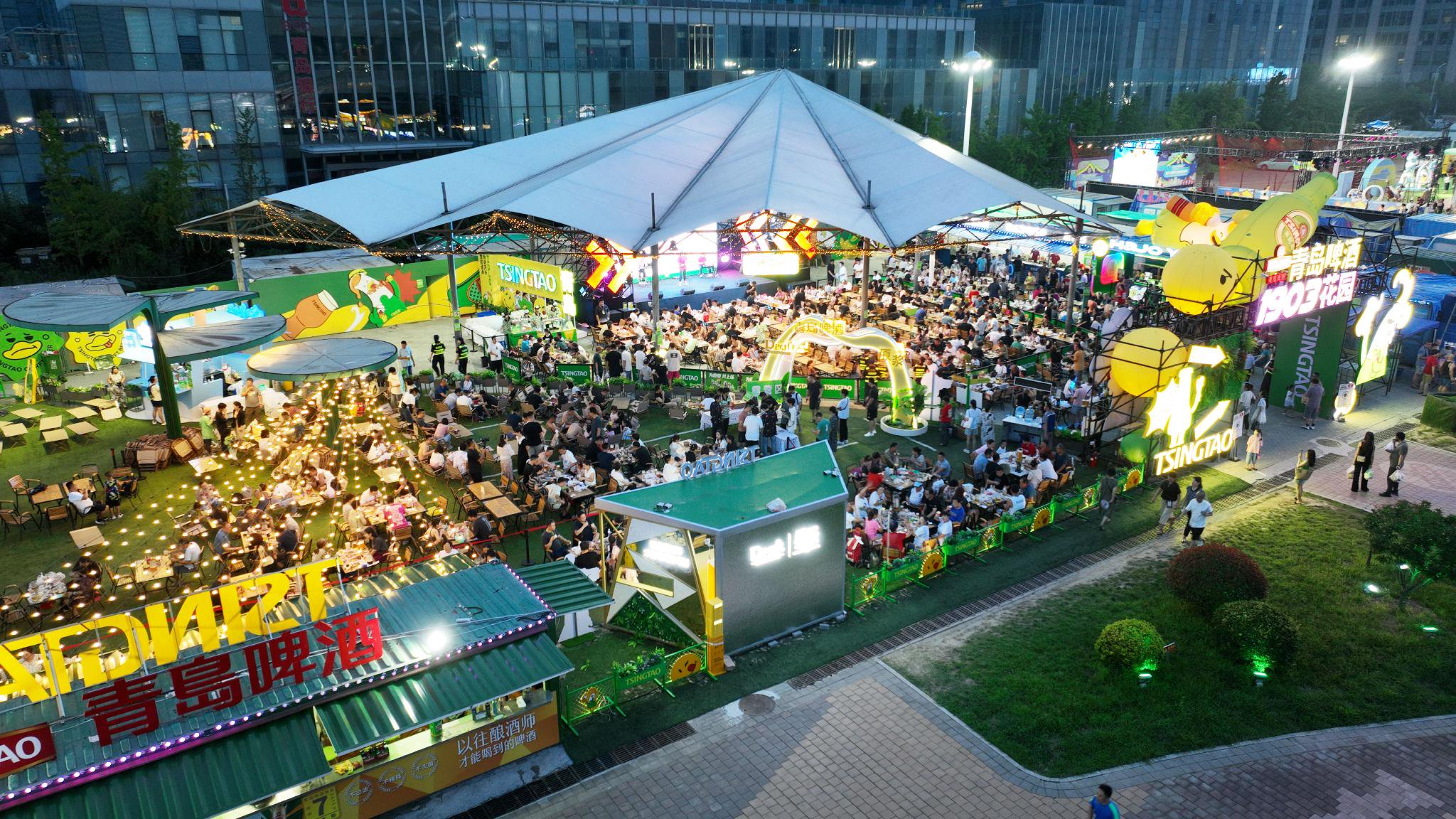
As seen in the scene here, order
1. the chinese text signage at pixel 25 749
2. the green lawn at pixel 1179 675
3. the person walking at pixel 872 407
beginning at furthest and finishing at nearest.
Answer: the person walking at pixel 872 407 → the green lawn at pixel 1179 675 → the chinese text signage at pixel 25 749

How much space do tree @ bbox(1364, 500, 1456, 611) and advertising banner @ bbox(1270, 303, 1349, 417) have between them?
9566mm

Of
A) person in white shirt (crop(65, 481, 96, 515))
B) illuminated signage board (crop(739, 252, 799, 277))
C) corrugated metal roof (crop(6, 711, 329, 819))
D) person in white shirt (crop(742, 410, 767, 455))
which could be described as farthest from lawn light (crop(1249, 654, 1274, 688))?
person in white shirt (crop(65, 481, 96, 515))

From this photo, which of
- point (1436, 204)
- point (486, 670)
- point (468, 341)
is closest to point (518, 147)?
point (468, 341)

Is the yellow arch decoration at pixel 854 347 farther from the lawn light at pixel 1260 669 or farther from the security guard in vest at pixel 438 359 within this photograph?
the lawn light at pixel 1260 669

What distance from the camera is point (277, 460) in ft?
66.6

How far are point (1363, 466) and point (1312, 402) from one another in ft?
14.0

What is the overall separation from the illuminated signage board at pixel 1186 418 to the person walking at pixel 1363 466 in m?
2.51

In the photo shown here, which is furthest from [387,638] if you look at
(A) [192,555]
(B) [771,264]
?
(B) [771,264]

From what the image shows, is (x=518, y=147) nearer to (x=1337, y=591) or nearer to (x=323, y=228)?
(x=323, y=228)

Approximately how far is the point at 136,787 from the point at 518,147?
22295 mm

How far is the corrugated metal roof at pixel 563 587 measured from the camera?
12.4 metres

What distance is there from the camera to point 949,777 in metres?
11.4

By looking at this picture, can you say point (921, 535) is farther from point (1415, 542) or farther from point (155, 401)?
point (155, 401)

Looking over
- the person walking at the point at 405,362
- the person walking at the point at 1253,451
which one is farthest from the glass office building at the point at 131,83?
the person walking at the point at 1253,451
